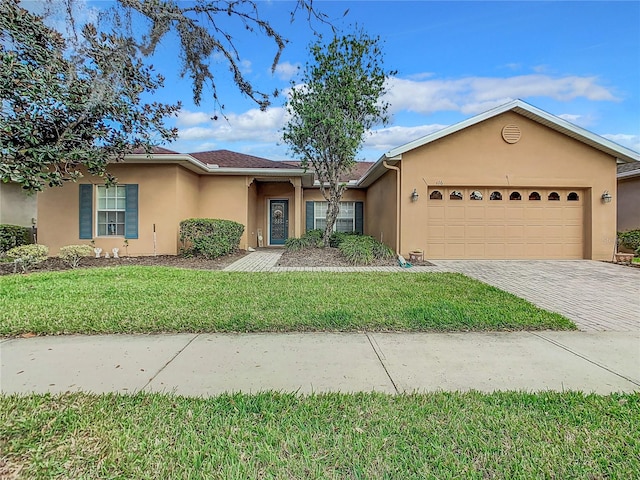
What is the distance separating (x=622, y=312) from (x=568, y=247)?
24.0 ft

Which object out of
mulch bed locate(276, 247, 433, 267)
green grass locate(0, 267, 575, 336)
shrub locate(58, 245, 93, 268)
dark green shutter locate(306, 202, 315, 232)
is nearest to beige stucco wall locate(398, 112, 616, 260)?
mulch bed locate(276, 247, 433, 267)

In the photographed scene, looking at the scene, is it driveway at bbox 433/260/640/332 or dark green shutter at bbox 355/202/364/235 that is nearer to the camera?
driveway at bbox 433/260/640/332

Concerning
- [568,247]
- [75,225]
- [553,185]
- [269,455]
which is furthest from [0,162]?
[568,247]

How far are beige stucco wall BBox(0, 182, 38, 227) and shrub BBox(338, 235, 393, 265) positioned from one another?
1203 cm

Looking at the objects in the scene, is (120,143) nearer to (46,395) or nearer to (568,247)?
(46,395)

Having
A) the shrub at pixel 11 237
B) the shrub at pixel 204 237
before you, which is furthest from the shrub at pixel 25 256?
the shrub at pixel 204 237

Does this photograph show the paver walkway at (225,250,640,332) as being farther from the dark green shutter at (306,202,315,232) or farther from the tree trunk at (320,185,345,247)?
the dark green shutter at (306,202,315,232)

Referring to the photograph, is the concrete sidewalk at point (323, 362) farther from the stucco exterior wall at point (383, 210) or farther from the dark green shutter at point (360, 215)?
the dark green shutter at point (360, 215)

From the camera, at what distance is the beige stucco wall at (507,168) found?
36.8 feet

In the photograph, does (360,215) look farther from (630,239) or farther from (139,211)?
(630,239)

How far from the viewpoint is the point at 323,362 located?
3.50m

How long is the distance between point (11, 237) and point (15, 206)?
306cm

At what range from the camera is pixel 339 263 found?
412 inches

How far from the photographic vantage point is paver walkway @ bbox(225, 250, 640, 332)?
5.28 meters
